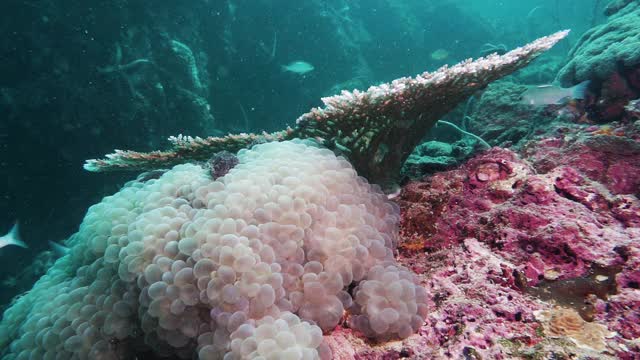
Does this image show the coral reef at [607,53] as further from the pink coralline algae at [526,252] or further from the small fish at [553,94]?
the pink coralline algae at [526,252]

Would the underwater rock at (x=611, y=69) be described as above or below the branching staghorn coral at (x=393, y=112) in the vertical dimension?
above

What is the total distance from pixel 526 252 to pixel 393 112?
1.37 metres

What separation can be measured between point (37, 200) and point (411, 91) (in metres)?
8.94

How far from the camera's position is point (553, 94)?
181 inches

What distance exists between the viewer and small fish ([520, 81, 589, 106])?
14.9ft

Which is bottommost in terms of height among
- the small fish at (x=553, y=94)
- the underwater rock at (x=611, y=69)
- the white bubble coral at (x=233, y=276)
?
the white bubble coral at (x=233, y=276)

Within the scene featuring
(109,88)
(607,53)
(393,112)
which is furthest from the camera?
(109,88)

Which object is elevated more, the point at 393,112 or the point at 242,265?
the point at 393,112

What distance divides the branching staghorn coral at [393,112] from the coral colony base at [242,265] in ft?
0.07

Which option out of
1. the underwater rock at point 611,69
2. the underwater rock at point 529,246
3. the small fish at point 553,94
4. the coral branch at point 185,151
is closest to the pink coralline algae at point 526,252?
the underwater rock at point 529,246

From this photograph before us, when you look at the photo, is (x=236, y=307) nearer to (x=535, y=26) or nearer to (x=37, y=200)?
(x=37, y=200)

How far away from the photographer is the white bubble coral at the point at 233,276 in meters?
1.77

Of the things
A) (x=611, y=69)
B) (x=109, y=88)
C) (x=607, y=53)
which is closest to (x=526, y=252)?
(x=611, y=69)

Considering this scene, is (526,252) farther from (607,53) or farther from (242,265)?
(607,53)
